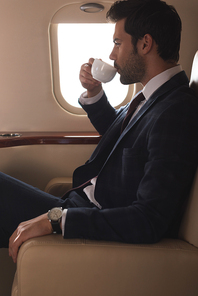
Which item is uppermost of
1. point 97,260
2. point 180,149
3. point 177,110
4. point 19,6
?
point 19,6

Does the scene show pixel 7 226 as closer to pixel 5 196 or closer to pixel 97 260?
pixel 5 196

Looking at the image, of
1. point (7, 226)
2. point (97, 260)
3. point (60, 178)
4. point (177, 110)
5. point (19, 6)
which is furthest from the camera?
point (19, 6)

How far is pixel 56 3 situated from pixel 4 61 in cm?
53

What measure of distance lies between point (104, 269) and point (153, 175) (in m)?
0.29

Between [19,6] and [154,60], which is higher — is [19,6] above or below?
above

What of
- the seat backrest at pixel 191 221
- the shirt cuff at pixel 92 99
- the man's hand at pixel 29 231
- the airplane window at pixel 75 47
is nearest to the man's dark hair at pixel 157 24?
the shirt cuff at pixel 92 99

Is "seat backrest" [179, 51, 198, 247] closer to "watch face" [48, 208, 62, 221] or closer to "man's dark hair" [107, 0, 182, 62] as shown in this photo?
"watch face" [48, 208, 62, 221]

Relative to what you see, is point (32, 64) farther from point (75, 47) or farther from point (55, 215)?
point (55, 215)

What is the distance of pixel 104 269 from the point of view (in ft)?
2.41

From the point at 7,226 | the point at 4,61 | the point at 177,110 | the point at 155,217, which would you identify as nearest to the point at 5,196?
the point at 7,226

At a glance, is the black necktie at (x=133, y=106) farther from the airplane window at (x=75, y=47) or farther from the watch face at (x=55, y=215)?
the airplane window at (x=75, y=47)

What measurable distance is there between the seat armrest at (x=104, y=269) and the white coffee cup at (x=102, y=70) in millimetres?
793

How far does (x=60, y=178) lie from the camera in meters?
1.70

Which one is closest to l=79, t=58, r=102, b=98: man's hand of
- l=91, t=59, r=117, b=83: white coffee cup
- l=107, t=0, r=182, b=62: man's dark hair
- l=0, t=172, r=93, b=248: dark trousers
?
l=91, t=59, r=117, b=83: white coffee cup
